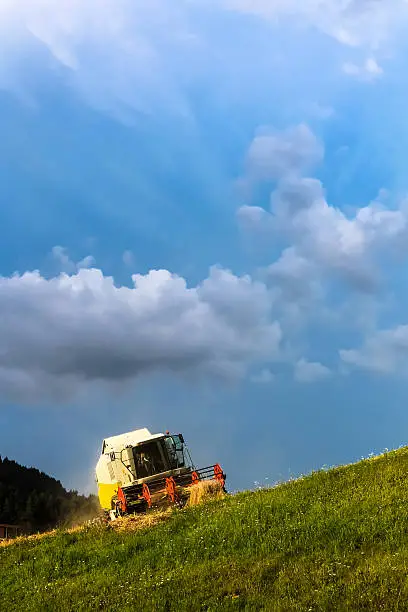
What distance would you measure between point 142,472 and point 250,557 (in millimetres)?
21515

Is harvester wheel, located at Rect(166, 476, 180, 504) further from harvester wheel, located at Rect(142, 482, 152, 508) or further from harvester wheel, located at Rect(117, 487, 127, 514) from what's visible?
harvester wheel, located at Rect(117, 487, 127, 514)

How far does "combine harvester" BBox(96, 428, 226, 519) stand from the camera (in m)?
30.8

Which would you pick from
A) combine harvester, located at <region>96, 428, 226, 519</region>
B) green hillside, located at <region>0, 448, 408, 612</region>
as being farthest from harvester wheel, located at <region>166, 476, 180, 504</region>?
green hillside, located at <region>0, 448, 408, 612</region>

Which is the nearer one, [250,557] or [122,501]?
[250,557]

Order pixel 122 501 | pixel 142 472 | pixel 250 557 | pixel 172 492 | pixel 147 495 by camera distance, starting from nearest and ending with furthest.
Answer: pixel 250 557 → pixel 172 492 → pixel 147 495 → pixel 122 501 → pixel 142 472

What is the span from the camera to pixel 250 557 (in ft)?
47.1

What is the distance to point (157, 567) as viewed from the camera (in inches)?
607

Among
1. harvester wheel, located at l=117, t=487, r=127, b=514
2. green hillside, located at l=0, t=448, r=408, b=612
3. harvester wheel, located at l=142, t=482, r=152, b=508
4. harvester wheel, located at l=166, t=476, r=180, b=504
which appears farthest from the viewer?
harvester wheel, located at l=117, t=487, r=127, b=514

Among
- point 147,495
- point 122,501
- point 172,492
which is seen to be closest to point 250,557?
point 172,492

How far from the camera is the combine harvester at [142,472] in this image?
1211 inches

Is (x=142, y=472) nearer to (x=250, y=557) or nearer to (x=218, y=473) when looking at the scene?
(x=218, y=473)

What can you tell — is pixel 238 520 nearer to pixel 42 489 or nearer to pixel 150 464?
pixel 150 464

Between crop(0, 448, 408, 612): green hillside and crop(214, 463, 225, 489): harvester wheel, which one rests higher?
crop(214, 463, 225, 489): harvester wheel

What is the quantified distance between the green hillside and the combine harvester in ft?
23.8
